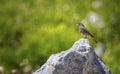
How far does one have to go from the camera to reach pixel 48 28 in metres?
16.9

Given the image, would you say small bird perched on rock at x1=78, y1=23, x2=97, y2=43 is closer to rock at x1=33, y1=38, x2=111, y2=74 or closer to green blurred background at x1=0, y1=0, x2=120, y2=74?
rock at x1=33, y1=38, x2=111, y2=74

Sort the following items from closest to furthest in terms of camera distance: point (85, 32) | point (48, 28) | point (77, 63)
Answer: point (77, 63)
point (85, 32)
point (48, 28)

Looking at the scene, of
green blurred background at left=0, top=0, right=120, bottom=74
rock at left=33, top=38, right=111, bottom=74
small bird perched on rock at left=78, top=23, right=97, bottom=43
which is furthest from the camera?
green blurred background at left=0, top=0, right=120, bottom=74

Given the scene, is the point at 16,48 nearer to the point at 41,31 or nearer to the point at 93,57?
the point at 41,31

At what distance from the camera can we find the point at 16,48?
18.0 metres

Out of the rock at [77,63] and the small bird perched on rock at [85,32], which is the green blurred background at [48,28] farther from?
the rock at [77,63]

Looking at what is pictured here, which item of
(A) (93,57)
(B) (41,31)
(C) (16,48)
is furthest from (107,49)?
(A) (93,57)

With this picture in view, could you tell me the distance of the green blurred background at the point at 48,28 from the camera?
14745 mm

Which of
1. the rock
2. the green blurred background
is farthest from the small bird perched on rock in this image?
the green blurred background

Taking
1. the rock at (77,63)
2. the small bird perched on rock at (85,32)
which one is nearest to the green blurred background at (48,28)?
the small bird perched on rock at (85,32)

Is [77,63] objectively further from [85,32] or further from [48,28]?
[48,28]

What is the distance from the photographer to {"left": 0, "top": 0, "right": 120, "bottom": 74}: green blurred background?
1475cm

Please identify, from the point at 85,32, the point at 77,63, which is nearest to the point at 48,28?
the point at 85,32

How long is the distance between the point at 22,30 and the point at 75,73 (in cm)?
1290
